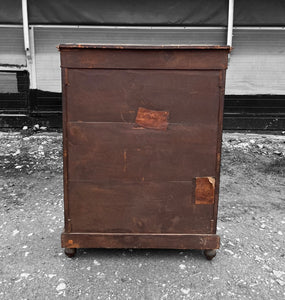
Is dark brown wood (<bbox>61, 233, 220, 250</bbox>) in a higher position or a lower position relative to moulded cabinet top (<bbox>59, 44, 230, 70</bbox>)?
lower

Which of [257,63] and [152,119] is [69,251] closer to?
[152,119]

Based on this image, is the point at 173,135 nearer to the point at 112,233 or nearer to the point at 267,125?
the point at 112,233

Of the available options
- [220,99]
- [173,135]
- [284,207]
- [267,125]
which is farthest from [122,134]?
[267,125]

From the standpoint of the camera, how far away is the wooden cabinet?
2230 millimetres

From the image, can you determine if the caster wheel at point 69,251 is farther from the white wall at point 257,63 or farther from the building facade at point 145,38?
the white wall at point 257,63

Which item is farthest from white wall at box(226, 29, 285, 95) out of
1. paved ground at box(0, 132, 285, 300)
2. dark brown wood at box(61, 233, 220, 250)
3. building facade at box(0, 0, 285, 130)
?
dark brown wood at box(61, 233, 220, 250)

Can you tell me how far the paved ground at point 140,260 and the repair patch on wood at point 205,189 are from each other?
0.54m

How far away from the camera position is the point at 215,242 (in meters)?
2.48

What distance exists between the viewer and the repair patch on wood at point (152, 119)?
7.50 feet

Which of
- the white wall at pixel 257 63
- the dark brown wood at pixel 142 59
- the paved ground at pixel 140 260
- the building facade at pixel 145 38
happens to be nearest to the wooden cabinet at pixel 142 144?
the dark brown wood at pixel 142 59

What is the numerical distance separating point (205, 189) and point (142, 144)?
58 centimetres

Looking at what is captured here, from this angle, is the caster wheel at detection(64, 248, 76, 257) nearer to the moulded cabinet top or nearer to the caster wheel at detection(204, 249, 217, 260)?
the caster wheel at detection(204, 249, 217, 260)

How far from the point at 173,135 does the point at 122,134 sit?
0.37 m

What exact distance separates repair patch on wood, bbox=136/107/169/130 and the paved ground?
1085 millimetres
